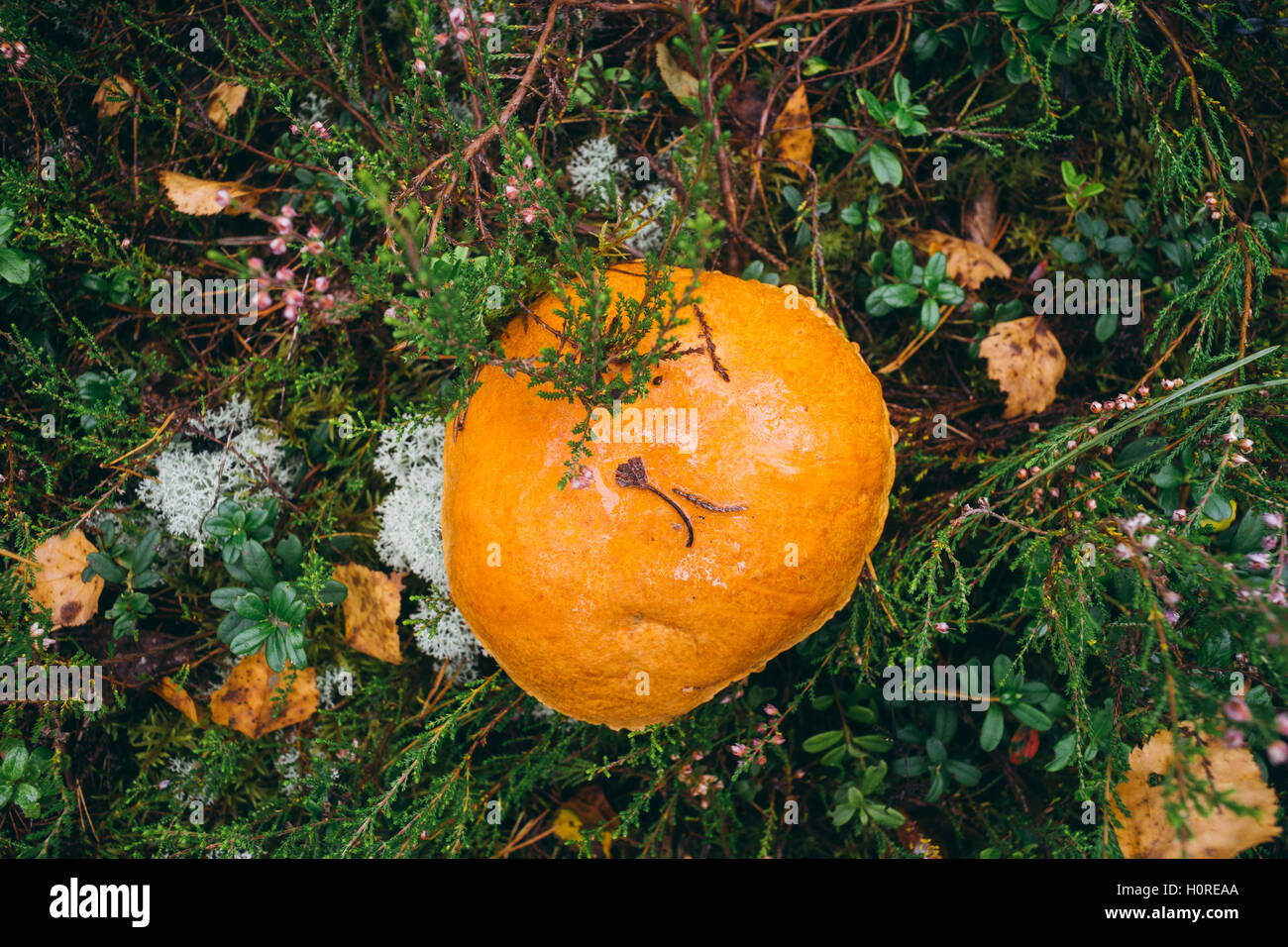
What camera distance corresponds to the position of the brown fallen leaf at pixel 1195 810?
309 cm

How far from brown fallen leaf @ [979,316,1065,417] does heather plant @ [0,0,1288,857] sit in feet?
0.25

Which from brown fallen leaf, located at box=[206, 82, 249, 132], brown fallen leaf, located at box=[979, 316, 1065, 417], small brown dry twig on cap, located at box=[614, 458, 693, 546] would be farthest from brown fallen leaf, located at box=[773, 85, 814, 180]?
brown fallen leaf, located at box=[206, 82, 249, 132]

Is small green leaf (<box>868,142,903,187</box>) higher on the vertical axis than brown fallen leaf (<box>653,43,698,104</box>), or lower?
lower

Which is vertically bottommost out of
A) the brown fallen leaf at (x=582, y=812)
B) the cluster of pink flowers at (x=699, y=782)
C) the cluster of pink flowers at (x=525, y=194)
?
the brown fallen leaf at (x=582, y=812)

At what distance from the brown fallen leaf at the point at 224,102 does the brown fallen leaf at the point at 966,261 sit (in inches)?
129

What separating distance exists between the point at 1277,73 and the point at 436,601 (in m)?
4.42

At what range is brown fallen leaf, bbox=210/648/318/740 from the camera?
357cm

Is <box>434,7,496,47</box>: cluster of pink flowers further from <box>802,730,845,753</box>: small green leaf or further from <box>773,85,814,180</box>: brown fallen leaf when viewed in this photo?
<box>802,730,845,753</box>: small green leaf

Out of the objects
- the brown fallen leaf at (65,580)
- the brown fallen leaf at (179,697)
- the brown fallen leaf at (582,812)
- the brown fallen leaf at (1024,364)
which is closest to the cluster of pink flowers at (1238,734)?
the brown fallen leaf at (1024,364)

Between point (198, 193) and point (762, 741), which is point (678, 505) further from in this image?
point (198, 193)

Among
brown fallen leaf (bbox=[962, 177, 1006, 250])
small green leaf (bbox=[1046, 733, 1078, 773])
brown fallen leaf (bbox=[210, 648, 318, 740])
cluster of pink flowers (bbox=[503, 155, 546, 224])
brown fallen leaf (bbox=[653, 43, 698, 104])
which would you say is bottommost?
small green leaf (bbox=[1046, 733, 1078, 773])

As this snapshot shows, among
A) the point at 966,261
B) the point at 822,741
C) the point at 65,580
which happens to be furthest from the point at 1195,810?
the point at 65,580

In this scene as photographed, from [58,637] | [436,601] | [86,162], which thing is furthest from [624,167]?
[58,637]

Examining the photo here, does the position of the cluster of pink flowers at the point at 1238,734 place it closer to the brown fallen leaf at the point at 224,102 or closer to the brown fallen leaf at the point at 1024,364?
the brown fallen leaf at the point at 1024,364
